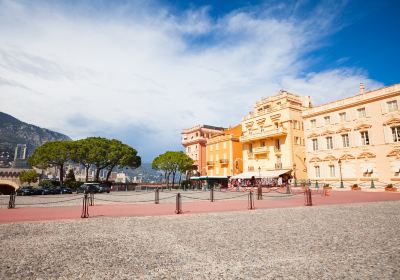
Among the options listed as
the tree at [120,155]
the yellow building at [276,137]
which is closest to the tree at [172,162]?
the tree at [120,155]

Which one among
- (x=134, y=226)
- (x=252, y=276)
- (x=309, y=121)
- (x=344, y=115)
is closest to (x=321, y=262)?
(x=252, y=276)

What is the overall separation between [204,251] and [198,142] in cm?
5855

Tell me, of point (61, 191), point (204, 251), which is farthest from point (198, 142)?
point (204, 251)

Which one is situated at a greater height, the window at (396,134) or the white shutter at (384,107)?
the white shutter at (384,107)

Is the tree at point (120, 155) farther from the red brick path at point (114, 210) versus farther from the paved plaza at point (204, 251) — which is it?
the paved plaza at point (204, 251)

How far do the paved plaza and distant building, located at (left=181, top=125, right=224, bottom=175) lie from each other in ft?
175

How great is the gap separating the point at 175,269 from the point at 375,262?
157 inches

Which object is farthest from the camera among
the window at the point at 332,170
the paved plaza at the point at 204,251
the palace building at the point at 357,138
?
the window at the point at 332,170

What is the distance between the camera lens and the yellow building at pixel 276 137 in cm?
A: 4178

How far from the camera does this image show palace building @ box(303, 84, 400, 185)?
1175 inches

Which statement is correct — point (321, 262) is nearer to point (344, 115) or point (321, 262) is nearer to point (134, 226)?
point (134, 226)

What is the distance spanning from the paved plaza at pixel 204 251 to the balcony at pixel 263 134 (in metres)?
32.9

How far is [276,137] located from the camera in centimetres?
4416

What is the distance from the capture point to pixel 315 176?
124 feet
